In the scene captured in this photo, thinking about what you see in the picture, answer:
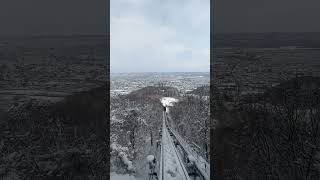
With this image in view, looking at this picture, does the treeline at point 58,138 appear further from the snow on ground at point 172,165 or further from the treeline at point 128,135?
the snow on ground at point 172,165

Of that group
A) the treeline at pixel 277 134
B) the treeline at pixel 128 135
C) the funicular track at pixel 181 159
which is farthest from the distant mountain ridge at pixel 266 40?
the treeline at pixel 128 135

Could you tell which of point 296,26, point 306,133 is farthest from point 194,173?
point 296,26

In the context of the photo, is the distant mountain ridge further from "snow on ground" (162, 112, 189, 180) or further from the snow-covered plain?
the snow-covered plain

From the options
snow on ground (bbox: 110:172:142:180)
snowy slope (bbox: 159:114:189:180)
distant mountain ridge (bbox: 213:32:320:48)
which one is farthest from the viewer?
snowy slope (bbox: 159:114:189:180)

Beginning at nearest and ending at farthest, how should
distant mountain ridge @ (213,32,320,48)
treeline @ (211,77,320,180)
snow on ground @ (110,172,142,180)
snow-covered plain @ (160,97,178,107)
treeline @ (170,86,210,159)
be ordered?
treeline @ (211,77,320,180), distant mountain ridge @ (213,32,320,48), snow on ground @ (110,172,142,180), treeline @ (170,86,210,159), snow-covered plain @ (160,97,178,107)

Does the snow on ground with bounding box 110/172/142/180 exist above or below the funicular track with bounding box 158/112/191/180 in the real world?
above

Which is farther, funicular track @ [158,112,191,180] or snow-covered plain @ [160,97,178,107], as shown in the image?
snow-covered plain @ [160,97,178,107]

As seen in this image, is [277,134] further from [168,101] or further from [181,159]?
[168,101]

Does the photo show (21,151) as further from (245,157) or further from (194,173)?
(194,173)

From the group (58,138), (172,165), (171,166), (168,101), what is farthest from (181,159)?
(168,101)

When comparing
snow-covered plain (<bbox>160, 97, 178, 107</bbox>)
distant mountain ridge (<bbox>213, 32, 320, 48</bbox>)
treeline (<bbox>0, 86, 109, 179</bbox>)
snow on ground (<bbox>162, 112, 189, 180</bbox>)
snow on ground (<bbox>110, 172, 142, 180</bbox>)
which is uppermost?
distant mountain ridge (<bbox>213, 32, 320, 48</bbox>)

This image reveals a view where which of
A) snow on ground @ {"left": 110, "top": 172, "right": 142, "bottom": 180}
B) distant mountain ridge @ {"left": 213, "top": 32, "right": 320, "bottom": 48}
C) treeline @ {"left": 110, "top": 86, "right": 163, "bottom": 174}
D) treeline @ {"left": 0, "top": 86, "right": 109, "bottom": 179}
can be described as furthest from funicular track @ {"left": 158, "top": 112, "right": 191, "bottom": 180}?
distant mountain ridge @ {"left": 213, "top": 32, "right": 320, "bottom": 48}
